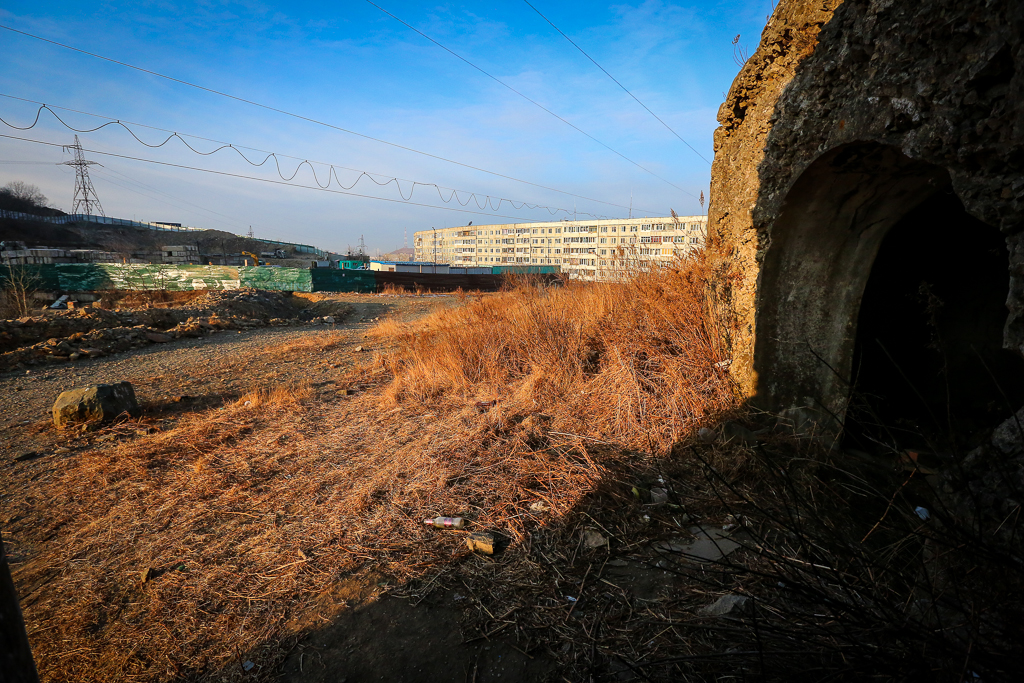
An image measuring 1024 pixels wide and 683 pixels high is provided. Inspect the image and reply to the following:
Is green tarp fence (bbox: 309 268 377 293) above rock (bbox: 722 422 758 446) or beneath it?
above

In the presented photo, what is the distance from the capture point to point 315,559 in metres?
Result: 3.00

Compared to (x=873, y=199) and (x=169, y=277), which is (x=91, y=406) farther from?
(x=169, y=277)

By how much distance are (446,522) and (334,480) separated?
3.99ft

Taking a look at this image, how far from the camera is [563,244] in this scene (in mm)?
53125

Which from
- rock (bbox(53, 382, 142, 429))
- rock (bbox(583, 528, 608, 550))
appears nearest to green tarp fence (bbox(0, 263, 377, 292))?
rock (bbox(53, 382, 142, 429))

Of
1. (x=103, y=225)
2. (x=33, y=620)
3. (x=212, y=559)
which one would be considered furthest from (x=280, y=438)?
(x=103, y=225)

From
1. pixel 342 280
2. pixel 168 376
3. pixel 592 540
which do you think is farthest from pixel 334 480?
pixel 342 280

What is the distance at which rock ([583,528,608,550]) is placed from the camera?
3002mm

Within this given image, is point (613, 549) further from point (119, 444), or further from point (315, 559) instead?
point (119, 444)

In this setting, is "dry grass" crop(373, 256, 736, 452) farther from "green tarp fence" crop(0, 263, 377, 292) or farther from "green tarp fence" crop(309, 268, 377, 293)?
"green tarp fence" crop(0, 263, 377, 292)

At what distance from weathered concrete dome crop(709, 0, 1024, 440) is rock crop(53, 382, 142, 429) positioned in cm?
661

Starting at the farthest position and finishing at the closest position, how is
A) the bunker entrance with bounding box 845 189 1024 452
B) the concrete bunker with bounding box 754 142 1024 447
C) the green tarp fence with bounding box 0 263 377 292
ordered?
the green tarp fence with bounding box 0 263 377 292, the bunker entrance with bounding box 845 189 1024 452, the concrete bunker with bounding box 754 142 1024 447

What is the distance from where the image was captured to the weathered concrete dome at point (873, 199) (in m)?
2.34

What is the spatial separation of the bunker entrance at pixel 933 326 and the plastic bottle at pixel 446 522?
3.47 meters
